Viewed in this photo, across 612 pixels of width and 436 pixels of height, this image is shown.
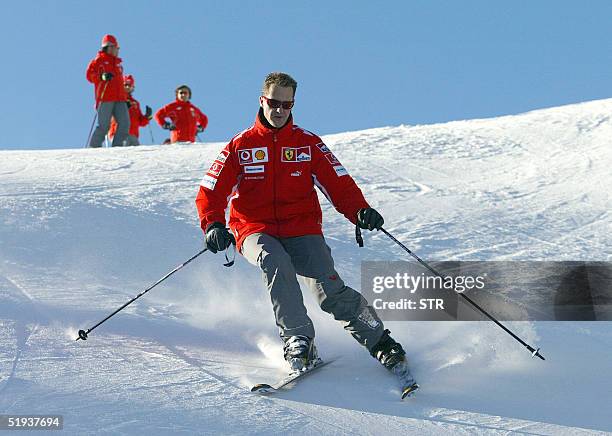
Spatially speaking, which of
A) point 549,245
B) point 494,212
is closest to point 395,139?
point 494,212

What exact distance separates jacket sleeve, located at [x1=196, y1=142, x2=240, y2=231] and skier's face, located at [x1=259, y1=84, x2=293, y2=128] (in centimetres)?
28

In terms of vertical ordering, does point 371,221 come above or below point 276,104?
below

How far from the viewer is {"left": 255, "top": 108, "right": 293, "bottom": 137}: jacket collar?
15.0 ft

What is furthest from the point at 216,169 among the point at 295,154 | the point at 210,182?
the point at 295,154

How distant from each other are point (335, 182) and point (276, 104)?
53cm

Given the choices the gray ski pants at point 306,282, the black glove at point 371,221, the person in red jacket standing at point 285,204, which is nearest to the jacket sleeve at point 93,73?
the person in red jacket standing at point 285,204

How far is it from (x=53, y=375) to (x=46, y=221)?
10.2 ft

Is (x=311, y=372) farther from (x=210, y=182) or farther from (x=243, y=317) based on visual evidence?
(x=210, y=182)

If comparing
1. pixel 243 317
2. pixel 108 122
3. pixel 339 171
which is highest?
pixel 108 122

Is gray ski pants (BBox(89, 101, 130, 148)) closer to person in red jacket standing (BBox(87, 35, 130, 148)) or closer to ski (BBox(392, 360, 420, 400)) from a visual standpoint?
person in red jacket standing (BBox(87, 35, 130, 148))

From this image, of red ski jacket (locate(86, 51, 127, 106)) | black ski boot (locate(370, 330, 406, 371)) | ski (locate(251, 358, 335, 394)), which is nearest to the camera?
ski (locate(251, 358, 335, 394))

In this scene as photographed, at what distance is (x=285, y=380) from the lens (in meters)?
3.99

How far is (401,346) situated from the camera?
4.41 m

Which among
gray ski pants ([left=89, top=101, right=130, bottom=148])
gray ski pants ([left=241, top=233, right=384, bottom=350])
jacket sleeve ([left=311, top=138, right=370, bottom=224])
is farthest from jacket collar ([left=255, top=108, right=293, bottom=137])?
gray ski pants ([left=89, top=101, right=130, bottom=148])
